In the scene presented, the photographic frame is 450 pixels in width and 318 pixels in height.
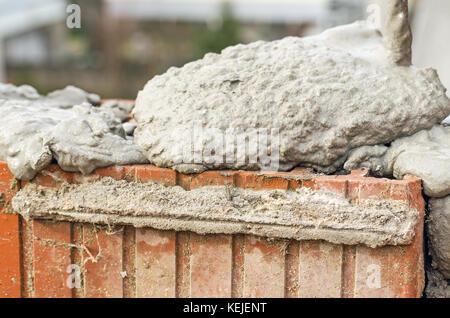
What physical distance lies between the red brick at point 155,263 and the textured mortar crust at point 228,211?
73mm

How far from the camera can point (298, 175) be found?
2.38 metres

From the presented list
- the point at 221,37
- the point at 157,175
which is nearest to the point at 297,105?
the point at 157,175

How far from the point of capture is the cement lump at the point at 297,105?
96.2 inches

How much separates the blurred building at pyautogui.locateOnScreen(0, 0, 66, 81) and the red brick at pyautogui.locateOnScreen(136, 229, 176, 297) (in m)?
15.7

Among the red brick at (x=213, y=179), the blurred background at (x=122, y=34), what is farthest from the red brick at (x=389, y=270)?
the blurred background at (x=122, y=34)

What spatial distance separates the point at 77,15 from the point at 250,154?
1.49 metres

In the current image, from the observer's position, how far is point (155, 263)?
246 centimetres

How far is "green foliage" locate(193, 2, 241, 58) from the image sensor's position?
46.6 feet

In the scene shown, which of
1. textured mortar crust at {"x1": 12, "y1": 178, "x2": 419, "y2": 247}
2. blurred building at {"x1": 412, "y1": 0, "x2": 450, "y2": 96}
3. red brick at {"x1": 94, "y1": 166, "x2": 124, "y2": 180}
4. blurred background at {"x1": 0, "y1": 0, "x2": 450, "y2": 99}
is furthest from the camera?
blurred background at {"x1": 0, "y1": 0, "x2": 450, "y2": 99}

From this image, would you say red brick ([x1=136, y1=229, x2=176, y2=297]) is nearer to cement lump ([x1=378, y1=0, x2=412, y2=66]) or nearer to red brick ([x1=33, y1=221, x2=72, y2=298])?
red brick ([x1=33, y1=221, x2=72, y2=298])

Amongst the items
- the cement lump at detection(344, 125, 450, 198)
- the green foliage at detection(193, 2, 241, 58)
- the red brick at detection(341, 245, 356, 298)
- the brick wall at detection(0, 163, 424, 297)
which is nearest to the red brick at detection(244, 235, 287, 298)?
the brick wall at detection(0, 163, 424, 297)

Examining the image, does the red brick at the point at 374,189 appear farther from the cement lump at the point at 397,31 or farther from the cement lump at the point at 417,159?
the cement lump at the point at 397,31

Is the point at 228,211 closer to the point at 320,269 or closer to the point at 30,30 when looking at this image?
the point at 320,269
